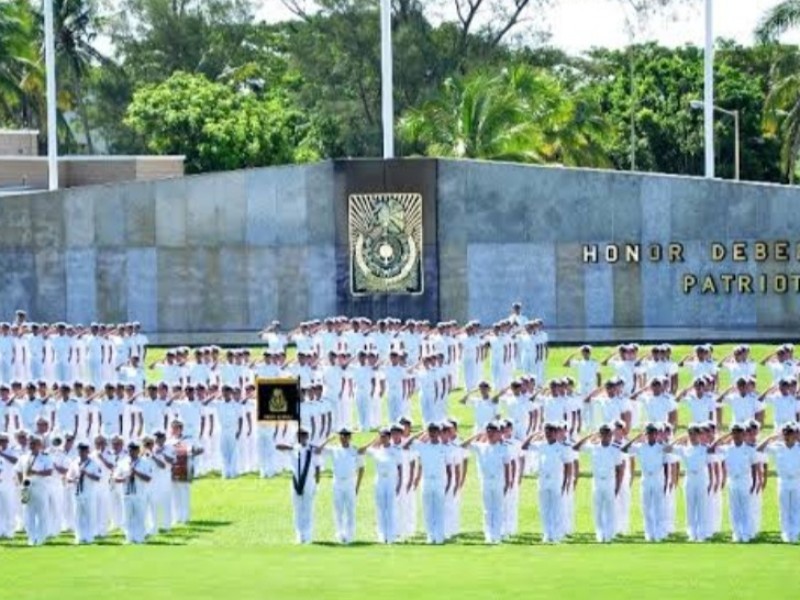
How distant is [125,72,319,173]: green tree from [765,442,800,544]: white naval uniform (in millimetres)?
54409

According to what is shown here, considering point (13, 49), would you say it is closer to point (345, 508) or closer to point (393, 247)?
point (393, 247)

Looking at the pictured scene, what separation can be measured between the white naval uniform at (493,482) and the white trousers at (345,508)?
148 centimetres

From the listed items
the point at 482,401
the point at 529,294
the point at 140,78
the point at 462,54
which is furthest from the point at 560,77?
the point at 482,401

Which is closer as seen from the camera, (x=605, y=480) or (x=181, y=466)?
(x=605, y=480)

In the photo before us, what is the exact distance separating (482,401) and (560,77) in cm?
5886

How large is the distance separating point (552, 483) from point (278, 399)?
350cm

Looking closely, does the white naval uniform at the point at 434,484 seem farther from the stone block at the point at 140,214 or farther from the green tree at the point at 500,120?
the green tree at the point at 500,120

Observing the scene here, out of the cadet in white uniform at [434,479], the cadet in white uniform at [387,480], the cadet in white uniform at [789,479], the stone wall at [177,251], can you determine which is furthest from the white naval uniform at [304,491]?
the stone wall at [177,251]

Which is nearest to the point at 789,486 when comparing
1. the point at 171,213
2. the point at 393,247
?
the point at 393,247

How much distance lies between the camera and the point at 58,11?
81812 millimetres

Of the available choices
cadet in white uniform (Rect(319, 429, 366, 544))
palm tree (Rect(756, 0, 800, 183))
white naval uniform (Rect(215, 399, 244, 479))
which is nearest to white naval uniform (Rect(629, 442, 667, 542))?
cadet in white uniform (Rect(319, 429, 366, 544))

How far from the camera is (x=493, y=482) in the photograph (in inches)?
1155

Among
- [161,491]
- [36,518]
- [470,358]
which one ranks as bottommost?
[36,518]

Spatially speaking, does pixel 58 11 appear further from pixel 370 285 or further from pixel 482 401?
pixel 482 401
